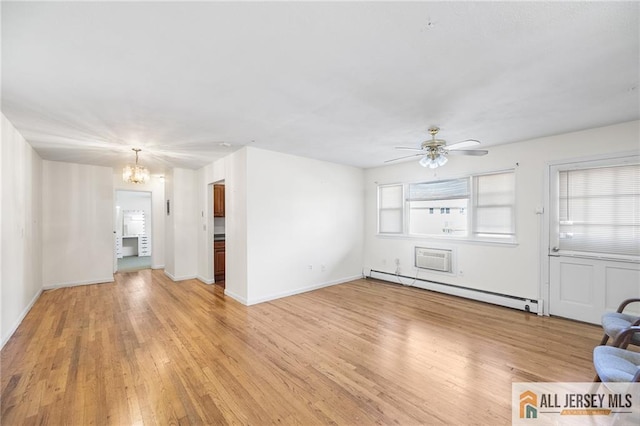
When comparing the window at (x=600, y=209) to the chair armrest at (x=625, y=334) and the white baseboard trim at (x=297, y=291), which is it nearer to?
the chair armrest at (x=625, y=334)

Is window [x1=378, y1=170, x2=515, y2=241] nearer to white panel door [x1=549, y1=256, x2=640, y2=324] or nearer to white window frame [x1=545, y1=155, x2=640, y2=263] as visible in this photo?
white window frame [x1=545, y1=155, x2=640, y2=263]

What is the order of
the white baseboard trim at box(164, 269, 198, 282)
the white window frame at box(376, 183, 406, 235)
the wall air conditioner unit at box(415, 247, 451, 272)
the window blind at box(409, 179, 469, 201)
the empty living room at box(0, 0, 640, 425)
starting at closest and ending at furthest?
the empty living room at box(0, 0, 640, 425), the window blind at box(409, 179, 469, 201), the wall air conditioner unit at box(415, 247, 451, 272), the white window frame at box(376, 183, 406, 235), the white baseboard trim at box(164, 269, 198, 282)

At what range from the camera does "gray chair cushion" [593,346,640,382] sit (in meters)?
1.61

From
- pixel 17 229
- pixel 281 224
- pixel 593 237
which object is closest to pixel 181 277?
pixel 17 229

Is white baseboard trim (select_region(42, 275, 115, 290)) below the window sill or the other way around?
below

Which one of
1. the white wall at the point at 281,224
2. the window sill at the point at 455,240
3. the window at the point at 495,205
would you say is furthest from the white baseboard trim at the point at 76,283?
Answer: the window at the point at 495,205

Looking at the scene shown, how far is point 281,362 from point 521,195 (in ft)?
13.9

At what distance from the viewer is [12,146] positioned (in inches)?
130

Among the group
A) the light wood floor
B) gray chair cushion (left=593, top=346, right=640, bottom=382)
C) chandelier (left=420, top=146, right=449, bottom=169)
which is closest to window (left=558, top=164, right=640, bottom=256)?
the light wood floor

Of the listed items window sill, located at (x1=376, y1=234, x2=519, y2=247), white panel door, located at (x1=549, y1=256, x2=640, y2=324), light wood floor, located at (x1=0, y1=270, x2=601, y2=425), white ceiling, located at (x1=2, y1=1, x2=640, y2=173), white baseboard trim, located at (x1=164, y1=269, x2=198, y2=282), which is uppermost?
white ceiling, located at (x1=2, y1=1, x2=640, y2=173)

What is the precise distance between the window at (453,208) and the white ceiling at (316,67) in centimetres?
117

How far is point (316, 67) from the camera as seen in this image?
204 cm

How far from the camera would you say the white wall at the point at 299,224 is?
14.6 ft

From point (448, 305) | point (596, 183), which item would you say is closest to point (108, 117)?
point (448, 305)
